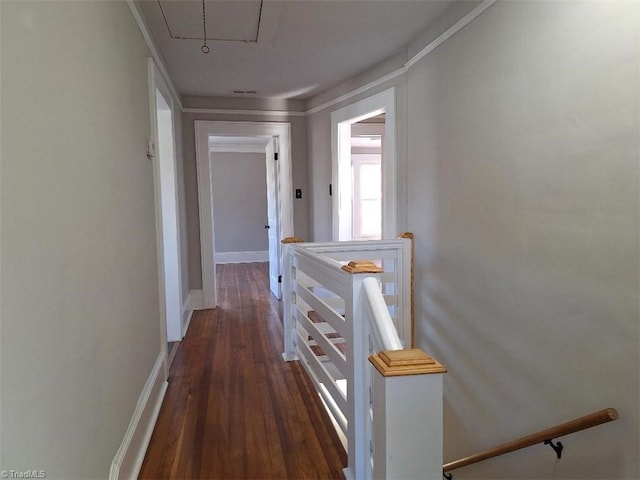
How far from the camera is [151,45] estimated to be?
267cm

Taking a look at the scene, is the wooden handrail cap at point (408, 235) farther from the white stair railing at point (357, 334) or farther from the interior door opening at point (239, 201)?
the interior door opening at point (239, 201)

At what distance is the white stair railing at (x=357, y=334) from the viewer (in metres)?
1.30

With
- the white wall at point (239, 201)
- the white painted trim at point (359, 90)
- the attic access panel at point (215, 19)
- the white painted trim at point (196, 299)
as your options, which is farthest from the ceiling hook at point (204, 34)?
the white wall at point (239, 201)

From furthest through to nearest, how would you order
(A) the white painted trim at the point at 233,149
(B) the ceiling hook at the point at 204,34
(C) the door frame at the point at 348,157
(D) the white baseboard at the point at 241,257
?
1. (D) the white baseboard at the point at 241,257
2. (A) the white painted trim at the point at 233,149
3. (C) the door frame at the point at 348,157
4. (B) the ceiling hook at the point at 204,34

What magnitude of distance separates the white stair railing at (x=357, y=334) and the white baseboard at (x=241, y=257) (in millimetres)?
4883

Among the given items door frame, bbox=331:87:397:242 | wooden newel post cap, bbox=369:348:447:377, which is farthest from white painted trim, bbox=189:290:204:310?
wooden newel post cap, bbox=369:348:447:377

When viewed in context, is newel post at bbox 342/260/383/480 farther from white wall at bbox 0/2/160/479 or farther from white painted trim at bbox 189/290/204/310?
white painted trim at bbox 189/290/204/310

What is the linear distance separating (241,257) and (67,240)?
7018 millimetres

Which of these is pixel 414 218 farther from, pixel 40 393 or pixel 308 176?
pixel 40 393

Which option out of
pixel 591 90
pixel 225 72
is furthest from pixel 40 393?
pixel 225 72

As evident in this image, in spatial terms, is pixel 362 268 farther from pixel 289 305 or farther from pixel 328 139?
pixel 328 139

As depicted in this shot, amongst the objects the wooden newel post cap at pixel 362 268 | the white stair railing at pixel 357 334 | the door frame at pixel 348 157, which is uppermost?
the door frame at pixel 348 157

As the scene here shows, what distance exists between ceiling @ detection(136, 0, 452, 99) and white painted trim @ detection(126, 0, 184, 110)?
0.05 metres

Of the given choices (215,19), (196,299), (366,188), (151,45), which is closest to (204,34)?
(215,19)
